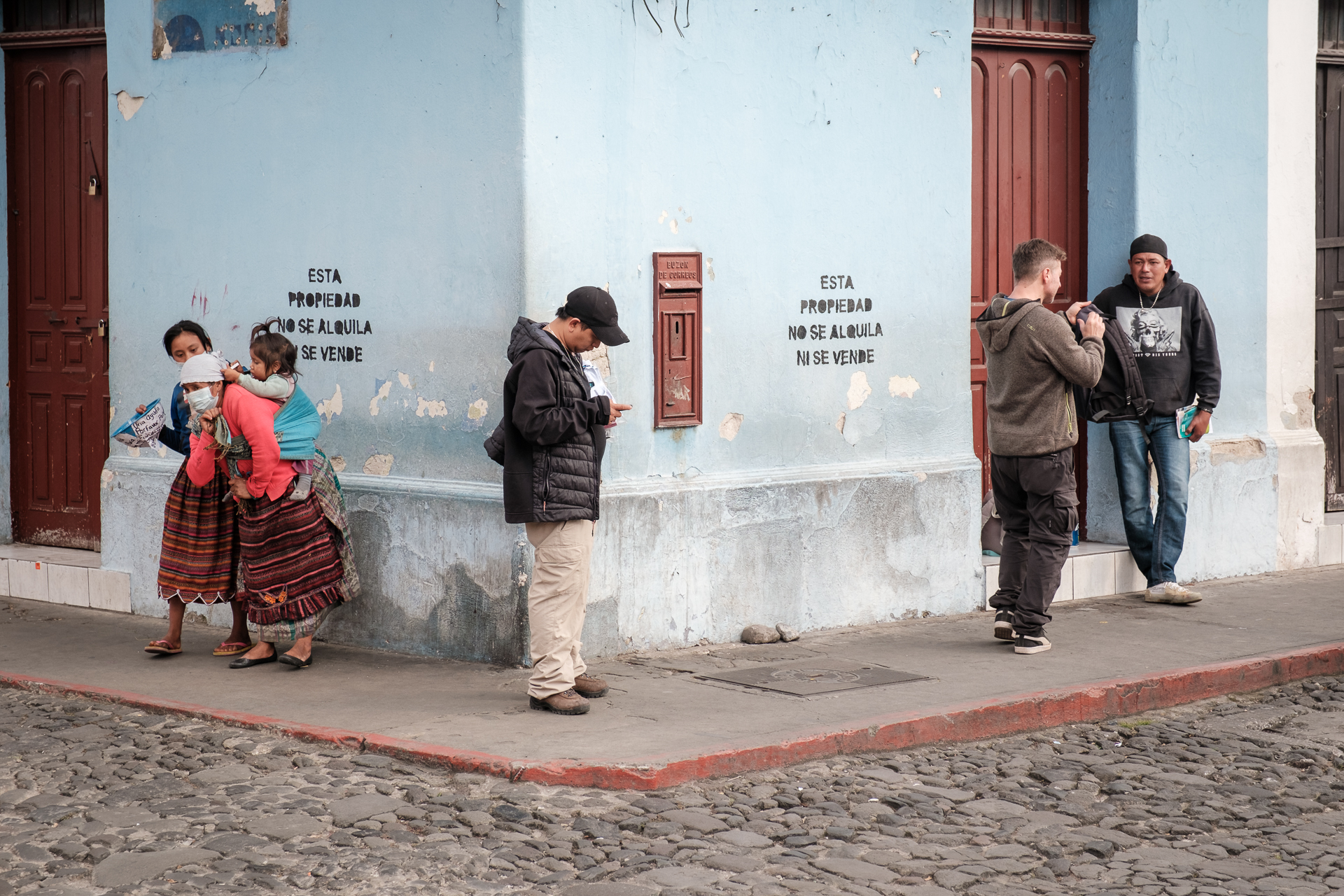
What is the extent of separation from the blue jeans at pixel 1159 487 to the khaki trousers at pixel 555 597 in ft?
12.5

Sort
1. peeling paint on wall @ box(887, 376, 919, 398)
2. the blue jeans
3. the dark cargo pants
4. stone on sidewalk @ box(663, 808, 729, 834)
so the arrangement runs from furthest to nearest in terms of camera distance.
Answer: the blue jeans
peeling paint on wall @ box(887, 376, 919, 398)
the dark cargo pants
stone on sidewalk @ box(663, 808, 729, 834)

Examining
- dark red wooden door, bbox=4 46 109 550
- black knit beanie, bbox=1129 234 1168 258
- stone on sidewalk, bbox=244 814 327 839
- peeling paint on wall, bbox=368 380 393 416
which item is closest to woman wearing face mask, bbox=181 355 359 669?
peeling paint on wall, bbox=368 380 393 416

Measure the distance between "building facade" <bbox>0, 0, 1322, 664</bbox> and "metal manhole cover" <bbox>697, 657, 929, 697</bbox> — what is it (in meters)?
0.60

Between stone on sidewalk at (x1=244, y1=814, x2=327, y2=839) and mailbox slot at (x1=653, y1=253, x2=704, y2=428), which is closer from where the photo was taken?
stone on sidewalk at (x1=244, y1=814, x2=327, y2=839)

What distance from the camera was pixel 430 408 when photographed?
7.12 m

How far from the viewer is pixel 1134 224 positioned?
8.88 m

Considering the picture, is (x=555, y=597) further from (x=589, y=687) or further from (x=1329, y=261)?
(x=1329, y=261)

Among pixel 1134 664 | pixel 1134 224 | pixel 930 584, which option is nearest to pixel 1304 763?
pixel 1134 664

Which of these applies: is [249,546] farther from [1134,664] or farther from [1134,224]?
[1134,224]

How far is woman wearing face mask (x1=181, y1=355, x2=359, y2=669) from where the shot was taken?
264 inches

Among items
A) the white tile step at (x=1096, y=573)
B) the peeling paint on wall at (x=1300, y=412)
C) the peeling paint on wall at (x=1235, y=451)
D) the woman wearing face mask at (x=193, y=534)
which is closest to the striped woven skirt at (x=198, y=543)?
the woman wearing face mask at (x=193, y=534)

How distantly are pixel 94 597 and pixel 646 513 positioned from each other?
316 centimetres

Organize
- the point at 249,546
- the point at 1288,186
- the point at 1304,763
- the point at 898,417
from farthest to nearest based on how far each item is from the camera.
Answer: the point at 1288,186 → the point at 898,417 → the point at 249,546 → the point at 1304,763

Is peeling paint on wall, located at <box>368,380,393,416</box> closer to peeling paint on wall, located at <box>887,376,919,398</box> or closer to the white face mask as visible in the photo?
the white face mask
